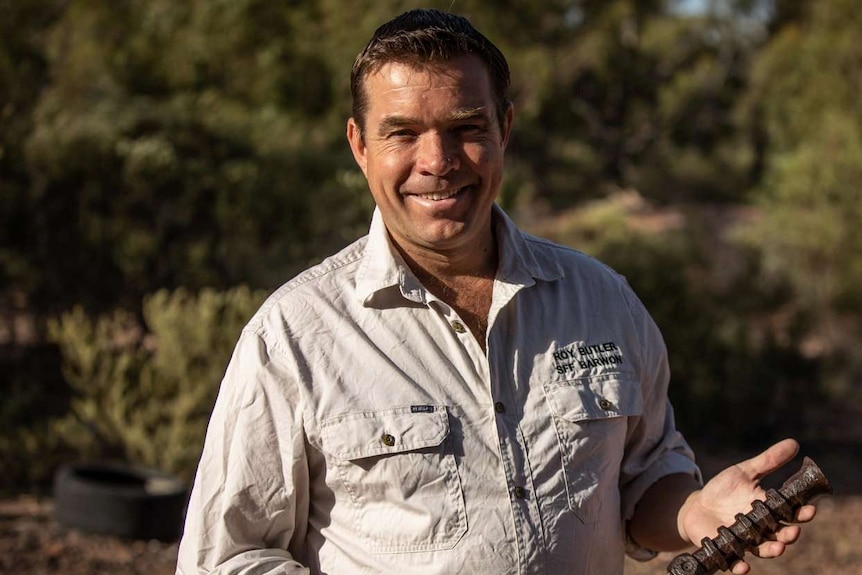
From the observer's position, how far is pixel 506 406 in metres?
2.04

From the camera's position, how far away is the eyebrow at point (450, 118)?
6.75 feet

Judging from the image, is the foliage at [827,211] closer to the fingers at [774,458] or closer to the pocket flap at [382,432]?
the fingers at [774,458]

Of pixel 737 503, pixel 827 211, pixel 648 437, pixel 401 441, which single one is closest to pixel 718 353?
pixel 827 211

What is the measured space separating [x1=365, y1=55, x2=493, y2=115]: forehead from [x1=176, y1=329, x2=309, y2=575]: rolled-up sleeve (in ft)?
1.84

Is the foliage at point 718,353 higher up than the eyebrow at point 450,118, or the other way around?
the eyebrow at point 450,118

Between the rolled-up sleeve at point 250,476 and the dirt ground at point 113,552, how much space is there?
3786mm

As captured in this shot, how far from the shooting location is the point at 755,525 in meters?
1.97

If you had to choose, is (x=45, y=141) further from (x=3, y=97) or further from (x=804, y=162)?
(x=804, y=162)

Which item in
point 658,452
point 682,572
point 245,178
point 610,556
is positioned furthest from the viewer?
point 245,178

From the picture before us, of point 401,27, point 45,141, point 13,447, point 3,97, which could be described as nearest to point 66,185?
point 45,141

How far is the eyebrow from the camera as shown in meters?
2.06

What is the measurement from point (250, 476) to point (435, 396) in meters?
0.38

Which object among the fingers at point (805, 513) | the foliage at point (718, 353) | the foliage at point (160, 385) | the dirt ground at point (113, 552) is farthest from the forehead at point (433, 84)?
the foliage at point (718, 353)

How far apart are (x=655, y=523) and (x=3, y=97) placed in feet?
24.5
